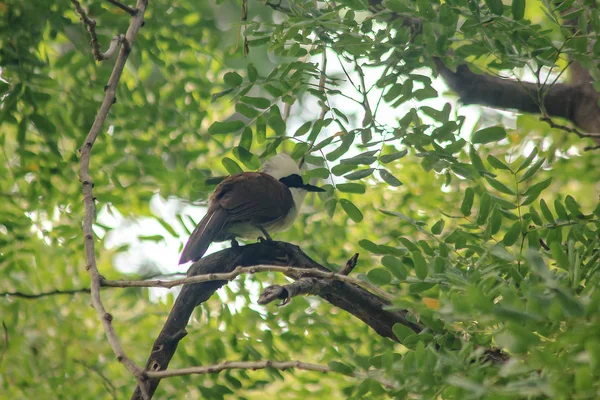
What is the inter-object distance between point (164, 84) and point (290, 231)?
128 cm

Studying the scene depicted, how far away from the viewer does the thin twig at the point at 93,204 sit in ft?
5.91

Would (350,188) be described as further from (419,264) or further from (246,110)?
(419,264)

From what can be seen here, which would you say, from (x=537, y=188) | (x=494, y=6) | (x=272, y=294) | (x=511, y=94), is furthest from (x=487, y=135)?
(x=511, y=94)

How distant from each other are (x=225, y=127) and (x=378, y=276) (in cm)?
133

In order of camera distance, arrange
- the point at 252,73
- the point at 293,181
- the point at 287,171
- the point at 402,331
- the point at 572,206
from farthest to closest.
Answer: the point at 287,171 < the point at 293,181 < the point at 252,73 < the point at 572,206 < the point at 402,331

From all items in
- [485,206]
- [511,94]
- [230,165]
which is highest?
[511,94]

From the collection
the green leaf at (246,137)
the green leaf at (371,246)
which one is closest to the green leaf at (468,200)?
the green leaf at (371,246)

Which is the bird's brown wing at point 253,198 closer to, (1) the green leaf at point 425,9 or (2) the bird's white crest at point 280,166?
(2) the bird's white crest at point 280,166

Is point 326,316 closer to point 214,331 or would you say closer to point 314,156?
point 214,331

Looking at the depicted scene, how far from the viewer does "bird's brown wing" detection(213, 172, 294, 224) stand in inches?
150

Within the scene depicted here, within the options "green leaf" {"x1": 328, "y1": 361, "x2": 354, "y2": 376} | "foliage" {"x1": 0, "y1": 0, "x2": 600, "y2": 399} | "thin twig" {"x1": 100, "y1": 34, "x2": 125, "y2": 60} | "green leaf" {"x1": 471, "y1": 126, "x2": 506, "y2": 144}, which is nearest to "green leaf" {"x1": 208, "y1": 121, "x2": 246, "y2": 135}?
"foliage" {"x1": 0, "y1": 0, "x2": 600, "y2": 399}

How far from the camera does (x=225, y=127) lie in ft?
10.6

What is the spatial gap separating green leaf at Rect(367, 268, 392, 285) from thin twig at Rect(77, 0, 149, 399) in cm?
81

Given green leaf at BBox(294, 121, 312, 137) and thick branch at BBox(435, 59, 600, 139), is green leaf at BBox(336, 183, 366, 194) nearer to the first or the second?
green leaf at BBox(294, 121, 312, 137)
